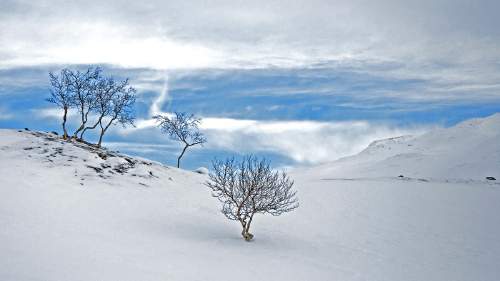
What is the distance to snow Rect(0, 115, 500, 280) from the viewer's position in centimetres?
1656

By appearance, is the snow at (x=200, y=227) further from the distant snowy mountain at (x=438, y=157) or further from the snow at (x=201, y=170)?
the distant snowy mountain at (x=438, y=157)

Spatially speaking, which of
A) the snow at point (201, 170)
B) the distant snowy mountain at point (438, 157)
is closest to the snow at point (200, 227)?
the snow at point (201, 170)

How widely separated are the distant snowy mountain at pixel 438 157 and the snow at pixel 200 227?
9685 mm

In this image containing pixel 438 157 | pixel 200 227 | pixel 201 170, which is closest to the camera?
pixel 200 227

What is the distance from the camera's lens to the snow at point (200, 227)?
54.3ft

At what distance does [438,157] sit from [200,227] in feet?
176

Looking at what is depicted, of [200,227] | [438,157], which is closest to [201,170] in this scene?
[200,227]

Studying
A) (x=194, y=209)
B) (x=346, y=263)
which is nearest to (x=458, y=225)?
(x=346, y=263)

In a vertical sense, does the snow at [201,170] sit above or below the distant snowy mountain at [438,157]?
below

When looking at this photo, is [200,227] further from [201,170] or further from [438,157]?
[438,157]

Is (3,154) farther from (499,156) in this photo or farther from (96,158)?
(499,156)

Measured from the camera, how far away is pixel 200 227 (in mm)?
25938

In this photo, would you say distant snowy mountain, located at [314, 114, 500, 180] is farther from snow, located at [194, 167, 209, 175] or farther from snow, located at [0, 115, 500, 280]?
snow, located at [194, 167, 209, 175]

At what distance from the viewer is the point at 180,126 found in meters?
58.0
